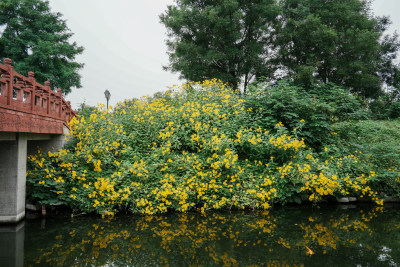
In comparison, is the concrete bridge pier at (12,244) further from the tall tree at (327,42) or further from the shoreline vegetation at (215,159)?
the tall tree at (327,42)

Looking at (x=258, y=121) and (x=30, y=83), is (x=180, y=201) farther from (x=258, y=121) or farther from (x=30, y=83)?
(x=30, y=83)

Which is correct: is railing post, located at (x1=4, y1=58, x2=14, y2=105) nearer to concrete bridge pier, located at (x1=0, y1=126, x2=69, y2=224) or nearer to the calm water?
concrete bridge pier, located at (x1=0, y1=126, x2=69, y2=224)

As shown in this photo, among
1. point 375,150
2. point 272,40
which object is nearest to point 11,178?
point 375,150

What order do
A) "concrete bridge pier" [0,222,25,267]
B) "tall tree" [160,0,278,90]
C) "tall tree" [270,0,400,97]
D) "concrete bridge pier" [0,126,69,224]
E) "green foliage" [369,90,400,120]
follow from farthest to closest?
"tall tree" [270,0,400,97]
"green foliage" [369,90,400,120]
"tall tree" [160,0,278,90]
"concrete bridge pier" [0,126,69,224]
"concrete bridge pier" [0,222,25,267]

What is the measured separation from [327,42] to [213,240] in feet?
60.6

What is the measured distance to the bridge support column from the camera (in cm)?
535

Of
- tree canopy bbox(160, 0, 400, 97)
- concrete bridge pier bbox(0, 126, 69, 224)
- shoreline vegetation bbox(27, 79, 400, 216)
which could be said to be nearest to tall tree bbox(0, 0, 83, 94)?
tree canopy bbox(160, 0, 400, 97)

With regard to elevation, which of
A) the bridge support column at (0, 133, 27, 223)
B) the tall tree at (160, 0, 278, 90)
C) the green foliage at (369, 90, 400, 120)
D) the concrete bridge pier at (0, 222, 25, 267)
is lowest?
the concrete bridge pier at (0, 222, 25, 267)

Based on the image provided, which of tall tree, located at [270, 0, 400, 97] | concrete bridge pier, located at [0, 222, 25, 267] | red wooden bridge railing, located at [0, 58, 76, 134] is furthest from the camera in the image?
tall tree, located at [270, 0, 400, 97]

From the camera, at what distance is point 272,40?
20359 millimetres

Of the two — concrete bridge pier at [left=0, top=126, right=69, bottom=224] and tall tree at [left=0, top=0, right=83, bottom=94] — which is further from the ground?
tall tree at [left=0, top=0, right=83, bottom=94]

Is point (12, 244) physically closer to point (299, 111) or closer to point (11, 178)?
point (11, 178)

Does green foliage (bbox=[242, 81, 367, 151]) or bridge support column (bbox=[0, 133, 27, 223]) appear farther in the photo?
green foliage (bbox=[242, 81, 367, 151])

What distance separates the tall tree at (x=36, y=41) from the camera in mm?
19844
